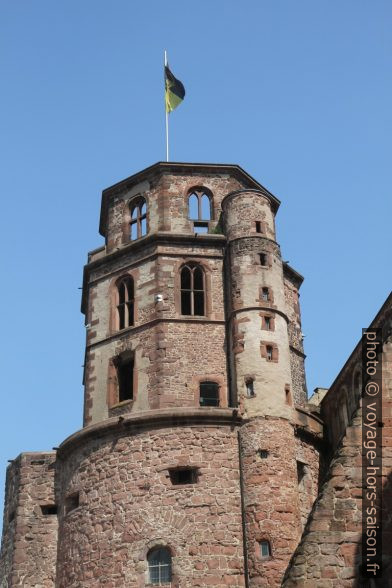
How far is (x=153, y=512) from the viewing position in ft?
89.8

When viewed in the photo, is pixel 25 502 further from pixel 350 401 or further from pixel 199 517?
A: pixel 350 401

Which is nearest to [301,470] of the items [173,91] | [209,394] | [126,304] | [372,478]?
[209,394]

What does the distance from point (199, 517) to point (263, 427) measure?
143 inches

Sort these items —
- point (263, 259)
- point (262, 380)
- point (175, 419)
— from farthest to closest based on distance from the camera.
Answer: point (263, 259)
point (262, 380)
point (175, 419)

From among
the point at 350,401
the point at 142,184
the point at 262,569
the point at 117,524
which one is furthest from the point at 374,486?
the point at 142,184

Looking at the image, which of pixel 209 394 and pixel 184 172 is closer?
pixel 209 394

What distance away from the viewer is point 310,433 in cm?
3023

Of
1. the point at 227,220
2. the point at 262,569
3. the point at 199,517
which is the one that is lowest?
the point at 262,569

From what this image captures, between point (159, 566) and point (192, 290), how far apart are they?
10706 mm

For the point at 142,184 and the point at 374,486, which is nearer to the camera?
the point at 374,486

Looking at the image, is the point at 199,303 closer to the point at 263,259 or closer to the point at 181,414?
the point at 263,259

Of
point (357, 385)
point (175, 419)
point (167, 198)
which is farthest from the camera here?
point (167, 198)


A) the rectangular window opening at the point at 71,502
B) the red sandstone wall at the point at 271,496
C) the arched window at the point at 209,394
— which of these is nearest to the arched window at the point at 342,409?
the red sandstone wall at the point at 271,496

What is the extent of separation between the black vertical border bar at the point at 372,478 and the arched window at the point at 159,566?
1641cm
